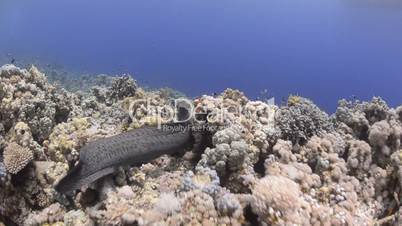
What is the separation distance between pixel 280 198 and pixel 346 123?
3.16 metres

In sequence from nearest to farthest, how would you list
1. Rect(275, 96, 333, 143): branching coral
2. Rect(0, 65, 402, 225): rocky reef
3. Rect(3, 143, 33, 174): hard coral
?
1. Rect(0, 65, 402, 225): rocky reef
2. Rect(3, 143, 33, 174): hard coral
3. Rect(275, 96, 333, 143): branching coral

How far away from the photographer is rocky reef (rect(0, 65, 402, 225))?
4.83 metres

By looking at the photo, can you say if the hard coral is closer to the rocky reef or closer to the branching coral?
the rocky reef

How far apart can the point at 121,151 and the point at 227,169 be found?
1.53 m

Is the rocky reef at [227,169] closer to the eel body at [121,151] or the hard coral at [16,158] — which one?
the hard coral at [16,158]

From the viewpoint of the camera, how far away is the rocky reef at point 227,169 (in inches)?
190

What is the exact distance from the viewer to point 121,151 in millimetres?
5840

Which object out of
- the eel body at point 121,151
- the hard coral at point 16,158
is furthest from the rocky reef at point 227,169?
the eel body at point 121,151

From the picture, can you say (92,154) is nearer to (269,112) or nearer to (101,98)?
(269,112)

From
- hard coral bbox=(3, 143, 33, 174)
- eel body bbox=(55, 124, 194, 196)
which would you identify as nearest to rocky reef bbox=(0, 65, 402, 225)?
hard coral bbox=(3, 143, 33, 174)

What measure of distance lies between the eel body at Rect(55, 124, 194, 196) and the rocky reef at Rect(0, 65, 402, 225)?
16 cm

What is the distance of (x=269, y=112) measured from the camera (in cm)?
718

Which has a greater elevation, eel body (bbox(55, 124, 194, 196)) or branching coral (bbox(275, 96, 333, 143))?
branching coral (bbox(275, 96, 333, 143))

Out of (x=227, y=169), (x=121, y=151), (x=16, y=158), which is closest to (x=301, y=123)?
(x=227, y=169)
